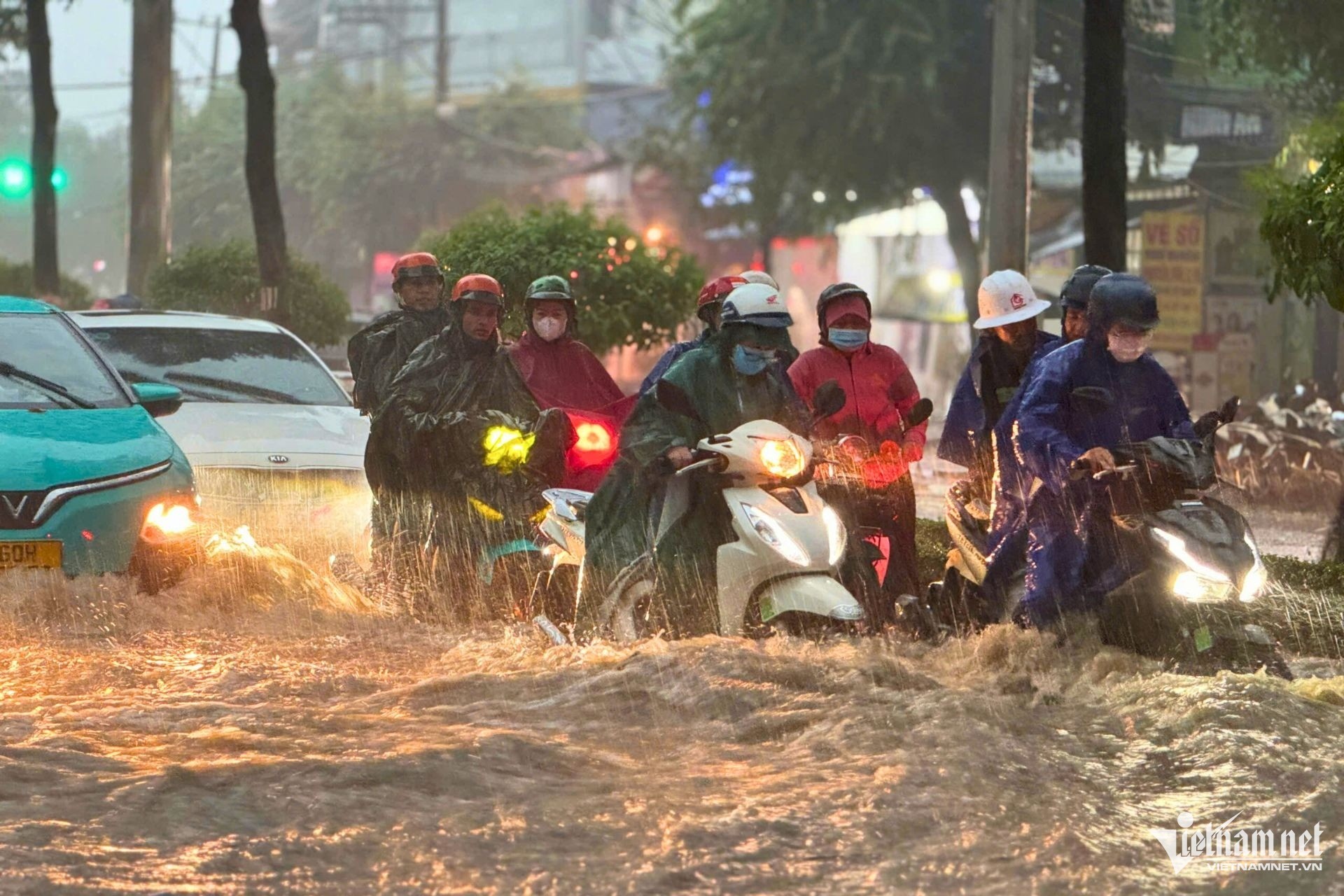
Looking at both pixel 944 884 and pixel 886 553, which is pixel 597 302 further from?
pixel 944 884

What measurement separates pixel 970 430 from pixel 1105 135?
4680mm

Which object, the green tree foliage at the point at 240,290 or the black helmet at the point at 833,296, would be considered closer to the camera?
the black helmet at the point at 833,296

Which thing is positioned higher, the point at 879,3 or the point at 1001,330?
the point at 879,3

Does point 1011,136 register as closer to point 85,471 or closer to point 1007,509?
point 1007,509

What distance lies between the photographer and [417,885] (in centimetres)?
491

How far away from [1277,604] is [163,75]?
73.0ft

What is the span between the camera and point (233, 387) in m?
11.5

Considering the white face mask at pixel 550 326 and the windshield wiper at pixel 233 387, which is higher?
the white face mask at pixel 550 326

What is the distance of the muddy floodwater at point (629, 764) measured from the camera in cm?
511

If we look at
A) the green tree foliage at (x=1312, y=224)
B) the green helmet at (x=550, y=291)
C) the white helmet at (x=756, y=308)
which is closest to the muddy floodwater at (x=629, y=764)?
the white helmet at (x=756, y=308)

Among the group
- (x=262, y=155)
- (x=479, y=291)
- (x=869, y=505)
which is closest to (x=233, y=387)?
(x=479, y=291)

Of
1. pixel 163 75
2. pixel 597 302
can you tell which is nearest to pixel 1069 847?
pixel 597 302

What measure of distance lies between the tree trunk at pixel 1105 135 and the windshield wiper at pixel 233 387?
4.79m

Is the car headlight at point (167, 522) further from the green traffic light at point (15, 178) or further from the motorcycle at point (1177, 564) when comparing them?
the green traffic light at point (15, 178)
